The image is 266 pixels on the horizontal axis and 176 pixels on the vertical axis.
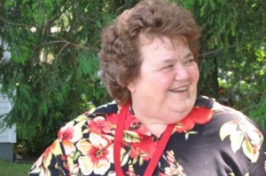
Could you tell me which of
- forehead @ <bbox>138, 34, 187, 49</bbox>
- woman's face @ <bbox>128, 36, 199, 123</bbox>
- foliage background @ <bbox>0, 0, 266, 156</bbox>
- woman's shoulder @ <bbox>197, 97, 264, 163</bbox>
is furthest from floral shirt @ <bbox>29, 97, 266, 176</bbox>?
foliage background @ <bbox>0, 0, 266, 156</bbox>

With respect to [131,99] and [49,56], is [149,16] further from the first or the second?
[49,56]

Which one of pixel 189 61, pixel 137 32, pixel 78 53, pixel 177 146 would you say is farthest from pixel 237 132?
pixel 78 53

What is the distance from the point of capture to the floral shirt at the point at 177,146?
8.26ft

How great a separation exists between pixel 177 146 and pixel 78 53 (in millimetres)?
2918

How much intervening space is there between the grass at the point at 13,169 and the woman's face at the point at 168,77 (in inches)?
263

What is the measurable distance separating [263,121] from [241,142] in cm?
206

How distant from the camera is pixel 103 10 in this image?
547 cm

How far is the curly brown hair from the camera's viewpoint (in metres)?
2.54

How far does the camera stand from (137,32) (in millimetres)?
2576

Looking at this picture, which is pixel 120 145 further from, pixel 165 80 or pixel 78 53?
pixel 78 53

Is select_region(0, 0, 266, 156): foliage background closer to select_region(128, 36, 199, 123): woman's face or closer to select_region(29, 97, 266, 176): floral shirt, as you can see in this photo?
select_region(29, 97, 266, 176): floral shirt

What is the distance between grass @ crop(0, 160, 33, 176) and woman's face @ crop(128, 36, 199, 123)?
6.67 metres

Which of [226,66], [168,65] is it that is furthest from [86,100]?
[168,65]

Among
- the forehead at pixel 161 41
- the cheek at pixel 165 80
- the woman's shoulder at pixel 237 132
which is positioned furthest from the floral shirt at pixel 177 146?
the forehead at pixel 161 41
